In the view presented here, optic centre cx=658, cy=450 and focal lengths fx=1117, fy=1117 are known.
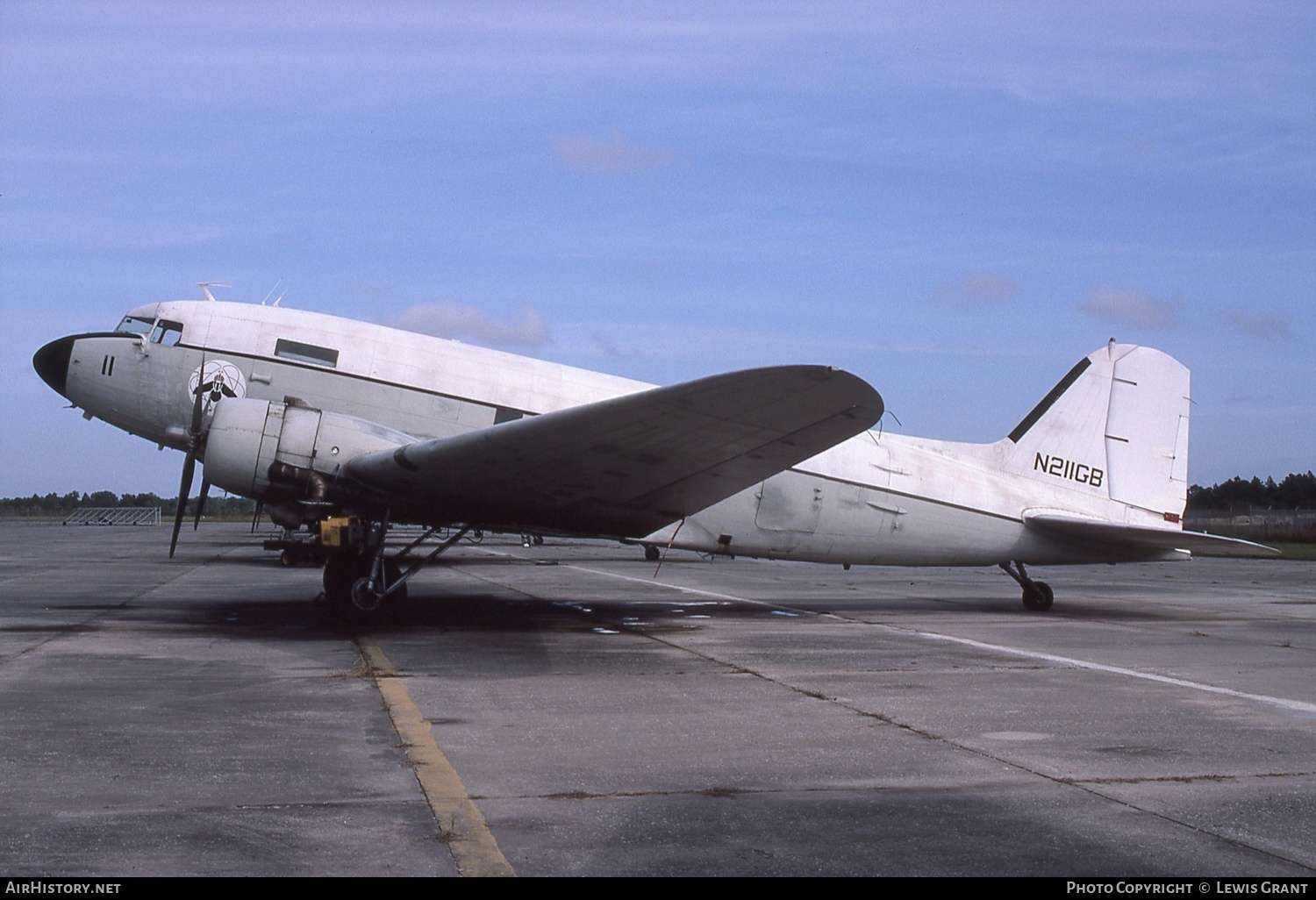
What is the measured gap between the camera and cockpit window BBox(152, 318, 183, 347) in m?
13.6

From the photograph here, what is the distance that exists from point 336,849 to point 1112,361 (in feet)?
48.7

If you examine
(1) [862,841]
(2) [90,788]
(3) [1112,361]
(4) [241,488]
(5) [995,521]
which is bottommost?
(2) [90,788]

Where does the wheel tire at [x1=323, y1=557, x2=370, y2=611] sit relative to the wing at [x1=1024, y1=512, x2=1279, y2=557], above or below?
below

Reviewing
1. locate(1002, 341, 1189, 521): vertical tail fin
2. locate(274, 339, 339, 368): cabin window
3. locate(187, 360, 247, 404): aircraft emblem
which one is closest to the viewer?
locate(187, 360, 247, 404): aircraft emblem

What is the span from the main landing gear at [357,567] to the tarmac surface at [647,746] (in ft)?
1.14

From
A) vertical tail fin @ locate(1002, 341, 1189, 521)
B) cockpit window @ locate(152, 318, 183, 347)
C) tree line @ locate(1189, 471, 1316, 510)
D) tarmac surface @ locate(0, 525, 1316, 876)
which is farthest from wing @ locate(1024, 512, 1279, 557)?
tree line @ locate(1189, 471, 1316, 510)

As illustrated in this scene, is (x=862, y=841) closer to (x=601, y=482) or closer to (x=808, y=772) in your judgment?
(x=808, y=772)

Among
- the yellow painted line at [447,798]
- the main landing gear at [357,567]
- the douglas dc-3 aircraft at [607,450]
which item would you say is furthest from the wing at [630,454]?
the yellow painted line at [447,798]

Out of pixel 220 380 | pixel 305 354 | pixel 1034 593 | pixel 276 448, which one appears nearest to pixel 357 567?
pixel 276 448

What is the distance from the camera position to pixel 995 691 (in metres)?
8.84

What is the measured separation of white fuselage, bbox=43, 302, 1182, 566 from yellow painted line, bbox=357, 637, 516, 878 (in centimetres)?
573

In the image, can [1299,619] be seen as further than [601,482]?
Yes

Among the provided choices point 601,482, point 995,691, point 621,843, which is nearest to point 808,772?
point 621,843

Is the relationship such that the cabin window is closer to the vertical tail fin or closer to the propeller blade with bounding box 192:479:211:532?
the propeller blade with bounding box 192:479:211:532
